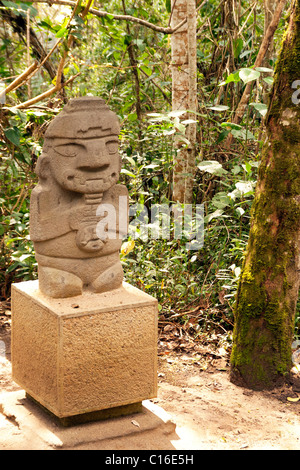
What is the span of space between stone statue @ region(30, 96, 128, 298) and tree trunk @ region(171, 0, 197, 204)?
6.96 feet

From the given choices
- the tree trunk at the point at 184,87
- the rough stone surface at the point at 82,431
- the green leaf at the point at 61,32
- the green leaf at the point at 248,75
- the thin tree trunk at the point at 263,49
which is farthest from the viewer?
the tree trunk at the point at 184,87

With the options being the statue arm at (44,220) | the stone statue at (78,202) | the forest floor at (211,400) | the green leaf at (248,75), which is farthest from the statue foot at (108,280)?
the green leaf at (248,75)

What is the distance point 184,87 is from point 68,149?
2688 millimetres

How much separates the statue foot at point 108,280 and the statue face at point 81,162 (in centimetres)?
49

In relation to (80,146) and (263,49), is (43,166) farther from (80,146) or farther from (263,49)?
(263,49)

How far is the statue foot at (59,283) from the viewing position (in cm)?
338

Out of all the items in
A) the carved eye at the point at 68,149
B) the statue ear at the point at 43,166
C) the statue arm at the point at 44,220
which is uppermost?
the carved eye at the point at 68,149

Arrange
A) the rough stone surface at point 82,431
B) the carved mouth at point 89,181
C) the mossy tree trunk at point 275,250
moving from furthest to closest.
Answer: the mossy tree trunk at point 275,250 < the carved mouth at point 89,181 < the rough stone surface at point 82,431

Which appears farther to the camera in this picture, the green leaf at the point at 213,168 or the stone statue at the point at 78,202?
the green leaf at the point at 213,168

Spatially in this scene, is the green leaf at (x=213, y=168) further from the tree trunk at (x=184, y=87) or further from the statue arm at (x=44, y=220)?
the statue arm at (x=44, y=220)

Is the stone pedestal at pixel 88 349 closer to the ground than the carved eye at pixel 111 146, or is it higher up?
closer to the ground

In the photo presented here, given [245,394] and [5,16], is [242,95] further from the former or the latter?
[245,394]

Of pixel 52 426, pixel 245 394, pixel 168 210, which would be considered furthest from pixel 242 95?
pixel 52 426

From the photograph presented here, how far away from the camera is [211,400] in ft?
13.4
